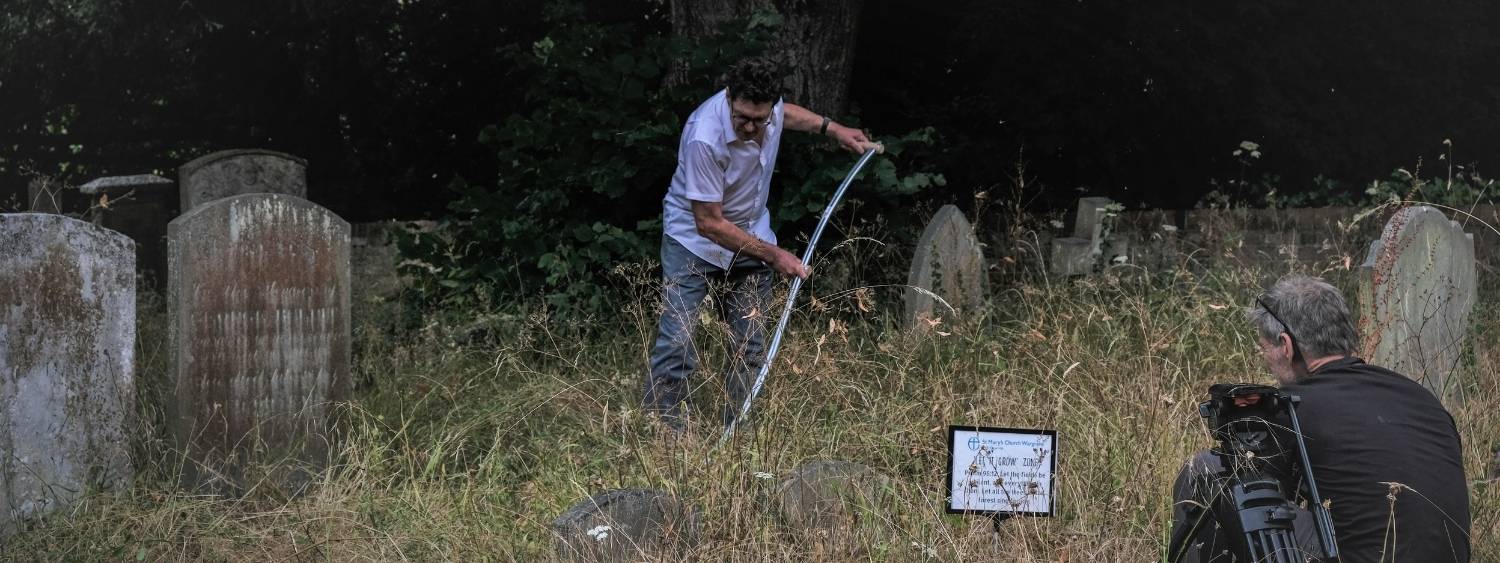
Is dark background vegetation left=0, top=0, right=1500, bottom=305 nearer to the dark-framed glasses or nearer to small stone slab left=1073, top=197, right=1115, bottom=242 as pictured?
small stone slab left=1073, top=197, right=1115, bottom=242

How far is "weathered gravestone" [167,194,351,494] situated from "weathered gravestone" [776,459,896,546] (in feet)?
6.42

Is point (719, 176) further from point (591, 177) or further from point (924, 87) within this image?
point (924, 87)

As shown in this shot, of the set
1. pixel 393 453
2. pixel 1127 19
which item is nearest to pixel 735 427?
pixel 393 453

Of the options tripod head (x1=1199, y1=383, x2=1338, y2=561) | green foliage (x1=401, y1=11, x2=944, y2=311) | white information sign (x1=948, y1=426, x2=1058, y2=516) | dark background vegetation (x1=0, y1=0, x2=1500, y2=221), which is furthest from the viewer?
dark background vegetation (x1=0, y1=0, x2=1500, y2=221)

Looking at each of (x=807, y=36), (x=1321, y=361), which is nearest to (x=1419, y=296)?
(x=1321, y=361)

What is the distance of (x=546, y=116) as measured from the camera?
7152 millimetres

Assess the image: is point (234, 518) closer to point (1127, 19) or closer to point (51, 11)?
point (1127, 19)

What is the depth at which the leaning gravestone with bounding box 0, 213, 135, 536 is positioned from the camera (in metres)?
4.77

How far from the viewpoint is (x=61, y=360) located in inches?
193

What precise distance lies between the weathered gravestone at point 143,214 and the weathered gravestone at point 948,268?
6168mm

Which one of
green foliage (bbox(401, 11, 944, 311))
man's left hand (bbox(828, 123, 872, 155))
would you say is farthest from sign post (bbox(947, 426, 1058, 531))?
green foliage (bbox(401, 11, 944, 311))

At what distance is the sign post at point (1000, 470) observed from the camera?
3.72m

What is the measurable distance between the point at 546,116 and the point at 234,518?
3091mm

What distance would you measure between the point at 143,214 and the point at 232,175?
132cm
